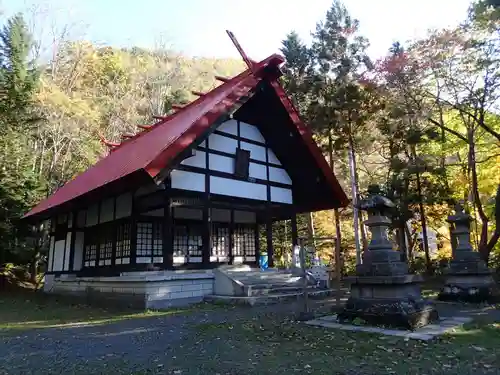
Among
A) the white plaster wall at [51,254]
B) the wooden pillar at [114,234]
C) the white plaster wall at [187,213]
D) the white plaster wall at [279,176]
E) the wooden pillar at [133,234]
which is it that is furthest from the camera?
the white plaster wall at [51,254]

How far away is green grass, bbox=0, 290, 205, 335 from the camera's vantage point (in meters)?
8.12

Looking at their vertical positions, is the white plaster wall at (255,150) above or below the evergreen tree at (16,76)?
below

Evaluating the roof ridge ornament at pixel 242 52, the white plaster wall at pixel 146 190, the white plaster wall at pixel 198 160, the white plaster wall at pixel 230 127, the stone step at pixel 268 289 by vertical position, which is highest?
the roof ridge ornament at pixel 242 52

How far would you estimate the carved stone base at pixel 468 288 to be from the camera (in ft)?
30.7

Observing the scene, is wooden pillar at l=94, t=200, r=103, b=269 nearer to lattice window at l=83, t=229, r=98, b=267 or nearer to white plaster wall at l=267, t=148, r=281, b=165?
lattice window at l=83, t=229, r=98, b=267

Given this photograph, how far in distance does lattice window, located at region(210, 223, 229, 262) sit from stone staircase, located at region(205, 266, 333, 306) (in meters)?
1.75

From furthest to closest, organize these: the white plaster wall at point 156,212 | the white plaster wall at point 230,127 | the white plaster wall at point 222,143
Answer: the white plaster wall at point 230,127, the white plaster wall at point 156,212, the white plaster wall at point 222,143

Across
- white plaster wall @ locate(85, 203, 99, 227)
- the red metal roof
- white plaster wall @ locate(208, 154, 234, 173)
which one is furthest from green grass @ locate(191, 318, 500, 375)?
white plaster wall @ locate(85, 203, 99, 227)

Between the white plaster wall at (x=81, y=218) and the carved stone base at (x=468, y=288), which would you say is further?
the white plaster wall at (x=81, y=218)

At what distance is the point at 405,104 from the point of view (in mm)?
16797

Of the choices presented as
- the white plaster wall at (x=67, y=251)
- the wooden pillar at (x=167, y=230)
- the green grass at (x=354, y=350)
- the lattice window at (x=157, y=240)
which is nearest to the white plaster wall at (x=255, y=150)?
the wooden pillar at (x=167, y=230)

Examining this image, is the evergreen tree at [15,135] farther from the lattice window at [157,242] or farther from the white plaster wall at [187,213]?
the white plaster wall at [187,213]

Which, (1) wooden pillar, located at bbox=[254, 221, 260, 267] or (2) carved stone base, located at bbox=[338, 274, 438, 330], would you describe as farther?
(1) wooden pillar, located at bbox=[254, 221, 260, 267]

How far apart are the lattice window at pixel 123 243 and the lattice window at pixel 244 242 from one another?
13.0 feet
